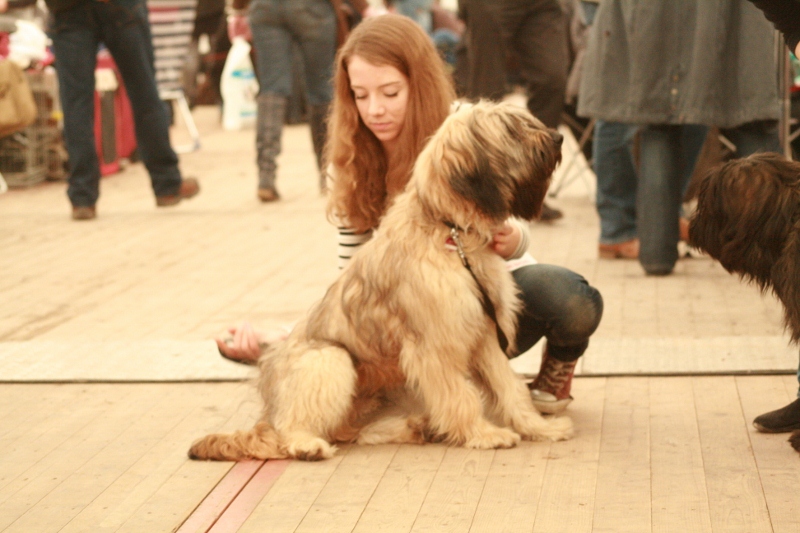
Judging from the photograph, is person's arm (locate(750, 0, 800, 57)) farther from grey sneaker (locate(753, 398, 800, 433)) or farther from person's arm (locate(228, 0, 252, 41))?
person's arm (locate(228, 0, 252, 41))

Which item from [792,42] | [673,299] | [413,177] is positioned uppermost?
[792,42]

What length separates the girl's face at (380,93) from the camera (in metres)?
3.65

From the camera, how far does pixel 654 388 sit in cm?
403

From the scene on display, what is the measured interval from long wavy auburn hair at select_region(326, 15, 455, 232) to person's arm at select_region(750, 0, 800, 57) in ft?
3.49

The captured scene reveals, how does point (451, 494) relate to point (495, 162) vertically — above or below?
below

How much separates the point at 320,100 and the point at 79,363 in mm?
4350

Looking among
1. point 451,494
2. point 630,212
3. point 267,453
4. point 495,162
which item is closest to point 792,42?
point 495,162

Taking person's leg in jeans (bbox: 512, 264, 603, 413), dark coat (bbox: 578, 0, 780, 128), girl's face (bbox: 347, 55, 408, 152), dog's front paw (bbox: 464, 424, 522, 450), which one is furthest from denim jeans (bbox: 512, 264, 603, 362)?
dark coat (bbox: 578, 0, 780, 128)

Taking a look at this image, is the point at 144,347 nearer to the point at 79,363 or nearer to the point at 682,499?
the point at 79,363

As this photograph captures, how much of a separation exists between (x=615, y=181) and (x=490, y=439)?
10.3ft

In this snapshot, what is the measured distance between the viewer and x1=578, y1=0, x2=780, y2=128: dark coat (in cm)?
525

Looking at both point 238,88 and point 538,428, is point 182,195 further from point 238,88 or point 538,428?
point 238,88

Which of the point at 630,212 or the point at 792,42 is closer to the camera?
the point at 792,42

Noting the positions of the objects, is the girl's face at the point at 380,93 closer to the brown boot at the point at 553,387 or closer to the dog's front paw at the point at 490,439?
the brown boot at the point at 553,387
